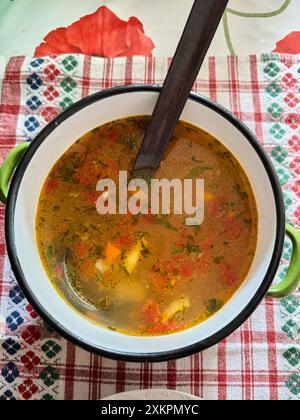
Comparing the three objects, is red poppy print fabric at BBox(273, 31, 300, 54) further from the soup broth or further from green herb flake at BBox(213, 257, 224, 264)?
green herb flake at BBox(213, 257, 224, 264)

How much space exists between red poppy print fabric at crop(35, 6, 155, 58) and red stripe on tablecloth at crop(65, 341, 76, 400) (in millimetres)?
647

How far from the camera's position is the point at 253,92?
142 cm

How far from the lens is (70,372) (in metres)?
1.26

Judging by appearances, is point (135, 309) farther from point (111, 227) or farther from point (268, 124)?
point (268, 124)

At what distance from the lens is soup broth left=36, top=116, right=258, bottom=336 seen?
122 cm

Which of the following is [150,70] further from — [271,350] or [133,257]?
[271,350]

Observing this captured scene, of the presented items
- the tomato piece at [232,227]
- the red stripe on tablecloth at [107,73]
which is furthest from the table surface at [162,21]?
the tomato piece at [232,227]

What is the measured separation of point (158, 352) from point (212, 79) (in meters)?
0.61

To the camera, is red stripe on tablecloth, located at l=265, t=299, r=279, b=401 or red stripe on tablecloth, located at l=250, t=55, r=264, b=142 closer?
red stripe on tablecloth, located at l=265, t=299, r=279, b=401

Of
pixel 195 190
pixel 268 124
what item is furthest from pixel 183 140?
pixel 268 124

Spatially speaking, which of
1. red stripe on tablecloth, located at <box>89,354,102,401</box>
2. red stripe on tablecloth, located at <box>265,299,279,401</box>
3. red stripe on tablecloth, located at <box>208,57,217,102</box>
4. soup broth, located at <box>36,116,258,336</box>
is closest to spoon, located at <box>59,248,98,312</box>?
soup broth, located at <box>36,116,258,336</box>

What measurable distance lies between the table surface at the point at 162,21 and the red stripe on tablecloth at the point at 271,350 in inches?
22.7

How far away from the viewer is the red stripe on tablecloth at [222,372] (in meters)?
1.25

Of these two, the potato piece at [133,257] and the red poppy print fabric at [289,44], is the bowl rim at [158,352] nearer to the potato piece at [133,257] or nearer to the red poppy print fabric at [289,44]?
the potato piece at [133,257]
